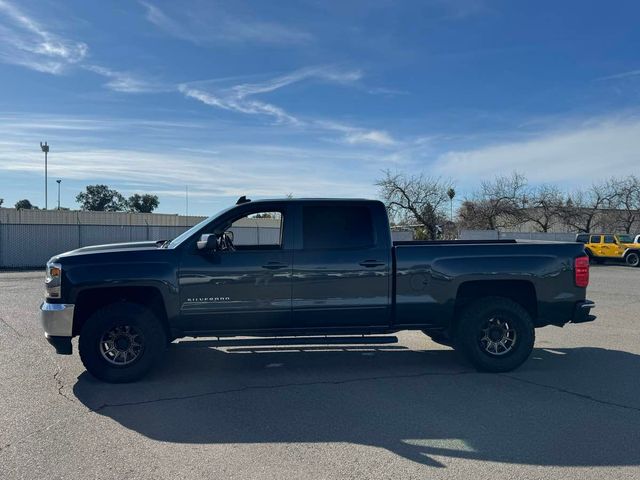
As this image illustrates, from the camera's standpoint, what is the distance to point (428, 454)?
4270 millimetres

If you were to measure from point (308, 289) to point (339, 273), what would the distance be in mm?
408

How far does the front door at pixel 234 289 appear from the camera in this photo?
20.4ft

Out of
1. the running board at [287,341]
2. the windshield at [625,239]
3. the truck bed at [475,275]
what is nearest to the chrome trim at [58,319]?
the running board at [287,341]

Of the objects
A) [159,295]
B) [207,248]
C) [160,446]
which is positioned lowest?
[160,446]

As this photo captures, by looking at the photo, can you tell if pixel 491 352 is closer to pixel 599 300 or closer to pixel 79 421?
pixel 79 421

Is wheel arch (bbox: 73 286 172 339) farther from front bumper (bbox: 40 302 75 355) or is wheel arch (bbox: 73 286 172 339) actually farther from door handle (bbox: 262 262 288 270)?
door handle (bbox: 262 262 288 270)

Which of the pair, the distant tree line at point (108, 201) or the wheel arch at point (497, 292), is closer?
the wheel arch at point (497, 292)

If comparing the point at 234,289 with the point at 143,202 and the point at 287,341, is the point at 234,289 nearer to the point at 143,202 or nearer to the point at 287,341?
the point at 287,341

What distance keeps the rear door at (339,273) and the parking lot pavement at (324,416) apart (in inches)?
28.9

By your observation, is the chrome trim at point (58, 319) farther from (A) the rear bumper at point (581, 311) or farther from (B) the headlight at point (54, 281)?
(A) the rear bumper at point (581, 311)

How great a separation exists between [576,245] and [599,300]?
7.80 meters

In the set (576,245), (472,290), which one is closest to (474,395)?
(472,290)

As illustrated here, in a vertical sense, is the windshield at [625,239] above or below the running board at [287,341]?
above

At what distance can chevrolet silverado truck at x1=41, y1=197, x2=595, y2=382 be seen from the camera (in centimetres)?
610
